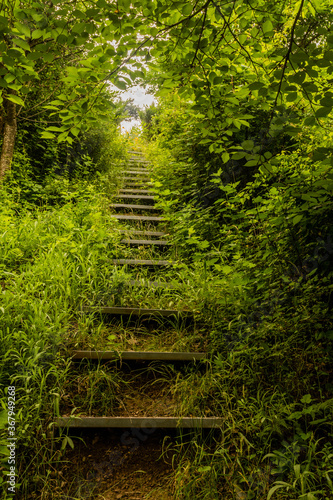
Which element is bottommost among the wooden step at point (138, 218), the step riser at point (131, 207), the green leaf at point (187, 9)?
the wooden step at point (138, 218)

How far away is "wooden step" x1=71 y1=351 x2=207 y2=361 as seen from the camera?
6.69ft

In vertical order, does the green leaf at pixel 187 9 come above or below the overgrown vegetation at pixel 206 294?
above

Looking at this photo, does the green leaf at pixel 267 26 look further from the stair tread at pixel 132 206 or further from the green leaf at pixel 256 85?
the stair tread at pixel 132 206

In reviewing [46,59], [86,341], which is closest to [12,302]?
[86,341]

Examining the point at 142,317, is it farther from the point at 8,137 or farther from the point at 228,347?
the point at 8,137

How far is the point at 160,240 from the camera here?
4.07m

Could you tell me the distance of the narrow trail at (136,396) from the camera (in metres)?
1.63

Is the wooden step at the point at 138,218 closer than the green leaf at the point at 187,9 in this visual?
No

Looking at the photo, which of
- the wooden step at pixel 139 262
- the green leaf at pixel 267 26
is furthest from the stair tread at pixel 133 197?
the green leaf at pixel 267 26

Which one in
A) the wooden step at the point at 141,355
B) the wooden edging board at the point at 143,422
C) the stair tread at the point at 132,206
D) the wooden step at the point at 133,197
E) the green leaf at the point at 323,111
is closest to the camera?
the green leaf at the point at 323,111

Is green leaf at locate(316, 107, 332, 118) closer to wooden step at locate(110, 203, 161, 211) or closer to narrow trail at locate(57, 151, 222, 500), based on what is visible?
narrow trail at locate(57, 151, 222, 500)

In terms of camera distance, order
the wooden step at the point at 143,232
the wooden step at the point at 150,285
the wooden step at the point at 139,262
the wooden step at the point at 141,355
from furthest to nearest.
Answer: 1. the wooden step at the point at 143,232
2. the wooden step at the point at 139,262
3. the wooden step at the point at 150,285
4. the wooden step at the point at 141,355

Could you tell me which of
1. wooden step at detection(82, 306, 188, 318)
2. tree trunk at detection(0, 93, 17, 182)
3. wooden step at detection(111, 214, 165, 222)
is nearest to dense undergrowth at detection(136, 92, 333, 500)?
wooden step at detection(82, 306, 188, 318)

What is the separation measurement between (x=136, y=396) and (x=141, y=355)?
260 mm
